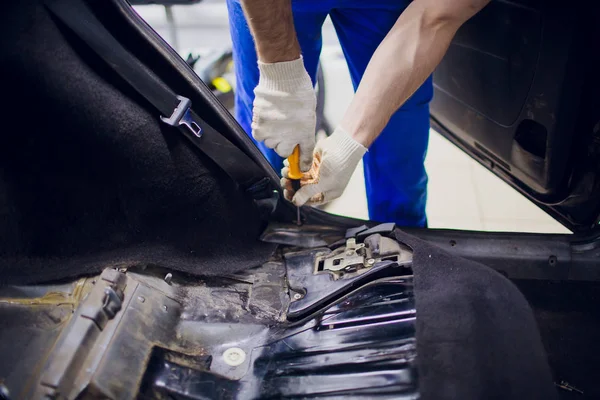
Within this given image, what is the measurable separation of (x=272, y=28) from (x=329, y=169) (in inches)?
10.2

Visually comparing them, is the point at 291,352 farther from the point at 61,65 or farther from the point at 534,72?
the point at 534,72

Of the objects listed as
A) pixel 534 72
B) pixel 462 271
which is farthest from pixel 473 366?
pixel 534 72

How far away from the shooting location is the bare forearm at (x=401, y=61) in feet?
3.13

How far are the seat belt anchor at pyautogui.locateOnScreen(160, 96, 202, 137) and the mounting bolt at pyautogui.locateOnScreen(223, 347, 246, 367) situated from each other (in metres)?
0.35

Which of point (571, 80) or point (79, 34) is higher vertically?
point (571, 80)

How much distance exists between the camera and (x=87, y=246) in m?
0.89

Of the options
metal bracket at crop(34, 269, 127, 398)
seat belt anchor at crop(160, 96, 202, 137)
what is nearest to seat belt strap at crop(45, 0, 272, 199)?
seat belt anchor at crop(160, 96, 202, 137)

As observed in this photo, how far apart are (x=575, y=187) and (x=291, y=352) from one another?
0.68 m

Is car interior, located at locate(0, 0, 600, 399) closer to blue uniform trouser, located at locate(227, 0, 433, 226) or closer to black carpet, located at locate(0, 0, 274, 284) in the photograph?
black carpet, located at locate(0, 0, 274, 284)

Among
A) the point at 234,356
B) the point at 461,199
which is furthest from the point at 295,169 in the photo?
the point at 461,199

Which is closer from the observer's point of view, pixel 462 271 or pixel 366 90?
pixel 462 271

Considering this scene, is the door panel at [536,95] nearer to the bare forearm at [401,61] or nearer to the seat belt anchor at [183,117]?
the bare forearm at [401,61]

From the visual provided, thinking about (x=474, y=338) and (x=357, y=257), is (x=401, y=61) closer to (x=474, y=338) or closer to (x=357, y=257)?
Result: (x=357, y=257)

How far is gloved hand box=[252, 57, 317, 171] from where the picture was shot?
0.96m
